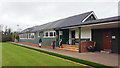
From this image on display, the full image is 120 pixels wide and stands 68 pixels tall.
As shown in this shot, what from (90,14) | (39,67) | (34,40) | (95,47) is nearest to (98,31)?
(95,47)

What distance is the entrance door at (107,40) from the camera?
1057 centimetres

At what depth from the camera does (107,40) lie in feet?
35.4

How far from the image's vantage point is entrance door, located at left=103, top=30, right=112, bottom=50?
34.7 ft

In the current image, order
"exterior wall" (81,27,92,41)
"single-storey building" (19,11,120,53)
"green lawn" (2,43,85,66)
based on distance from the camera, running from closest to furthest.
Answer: "green lawn" (2,43,85,66), "single-storey building" (19,11,120,53), "exterior wall" (81,27,92,41)

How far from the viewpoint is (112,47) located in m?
10.3

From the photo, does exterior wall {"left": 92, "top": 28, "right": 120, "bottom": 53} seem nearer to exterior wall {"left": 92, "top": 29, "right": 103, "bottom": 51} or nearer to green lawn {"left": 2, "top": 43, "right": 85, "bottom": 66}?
exterior wall {"left": 92, "top": 29, "right": 103, "bottom": 51}

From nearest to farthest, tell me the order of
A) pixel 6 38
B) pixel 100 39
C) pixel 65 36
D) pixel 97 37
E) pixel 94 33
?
pixel 100 39
pixel 97 37
pixel 94 33
pixel 65 36
pixel 6 38

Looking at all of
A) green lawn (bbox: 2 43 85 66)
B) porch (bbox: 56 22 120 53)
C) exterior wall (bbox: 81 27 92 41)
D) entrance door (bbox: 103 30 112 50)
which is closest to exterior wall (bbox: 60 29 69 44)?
porch (bbox: 56 22 120 53)

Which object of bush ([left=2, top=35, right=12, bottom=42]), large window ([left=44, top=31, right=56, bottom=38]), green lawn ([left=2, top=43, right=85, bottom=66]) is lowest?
green lawn ([left=2, top=43, right=85, bottom=66])

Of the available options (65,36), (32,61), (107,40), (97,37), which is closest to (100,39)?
(97,37)

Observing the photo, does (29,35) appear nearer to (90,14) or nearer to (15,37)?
(15,37)

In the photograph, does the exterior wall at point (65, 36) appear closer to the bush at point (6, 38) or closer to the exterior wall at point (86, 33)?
the exterior wall at point (86, 33)

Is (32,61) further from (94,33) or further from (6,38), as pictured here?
(6,38)

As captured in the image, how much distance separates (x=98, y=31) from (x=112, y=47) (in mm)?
2285
